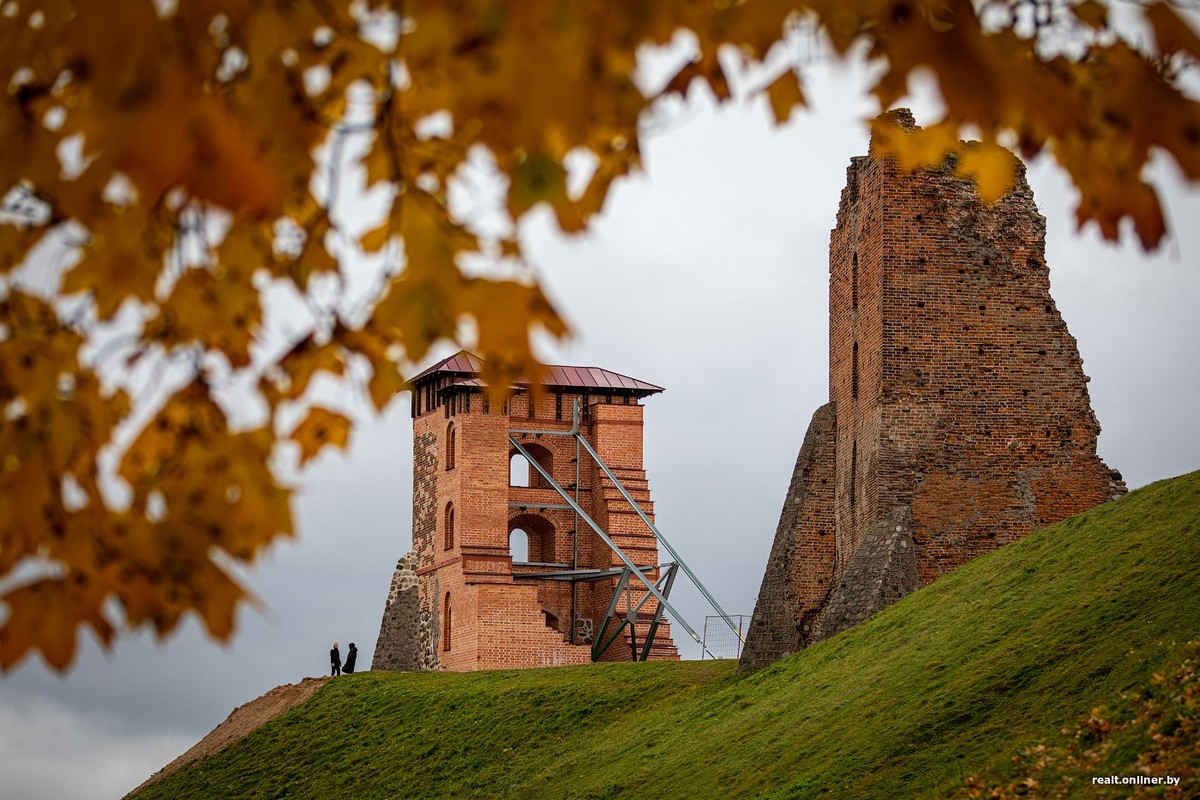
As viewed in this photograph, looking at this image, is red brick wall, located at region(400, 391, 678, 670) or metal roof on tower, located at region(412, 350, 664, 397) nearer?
red brick wall, located at region(400, 391, 678, 670)

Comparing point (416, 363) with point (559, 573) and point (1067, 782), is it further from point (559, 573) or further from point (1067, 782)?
point (559, 573)

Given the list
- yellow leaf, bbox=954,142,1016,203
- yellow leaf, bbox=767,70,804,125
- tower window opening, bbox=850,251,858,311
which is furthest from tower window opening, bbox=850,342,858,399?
yellow leaf, bbox=954,142,1016,203

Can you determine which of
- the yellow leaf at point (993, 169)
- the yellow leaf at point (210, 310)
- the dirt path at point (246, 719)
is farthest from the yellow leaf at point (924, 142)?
the dirt path at point (246, 719)

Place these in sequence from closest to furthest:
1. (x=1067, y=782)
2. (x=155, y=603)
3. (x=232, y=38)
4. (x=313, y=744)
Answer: (x=155, y=603) < (x=232, y=38) < (x=1067, y=782) < (x=313, y=744)

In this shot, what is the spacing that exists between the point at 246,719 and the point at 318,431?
27.4 metres

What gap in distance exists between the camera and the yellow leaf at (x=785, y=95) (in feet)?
16.8

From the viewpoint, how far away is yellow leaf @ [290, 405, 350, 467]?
4676 mm

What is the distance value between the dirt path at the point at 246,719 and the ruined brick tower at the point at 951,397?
10.8 m

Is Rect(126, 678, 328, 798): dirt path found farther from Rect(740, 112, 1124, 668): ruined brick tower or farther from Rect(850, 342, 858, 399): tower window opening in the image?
Rect(850, 342, 858, 399): tower window opening

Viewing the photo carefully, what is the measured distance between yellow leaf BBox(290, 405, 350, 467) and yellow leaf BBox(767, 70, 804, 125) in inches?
65.0

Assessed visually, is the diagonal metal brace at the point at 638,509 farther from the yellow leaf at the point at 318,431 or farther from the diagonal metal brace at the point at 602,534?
the yellow leaf at the point at 318,431

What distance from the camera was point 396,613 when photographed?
38.2 m

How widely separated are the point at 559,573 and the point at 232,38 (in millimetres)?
33120

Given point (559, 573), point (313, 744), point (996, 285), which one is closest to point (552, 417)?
point (559, 573)
